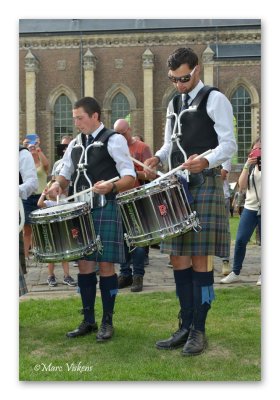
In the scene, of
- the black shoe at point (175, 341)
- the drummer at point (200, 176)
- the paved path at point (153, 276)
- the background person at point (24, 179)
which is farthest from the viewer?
the paved path at point (153, 276)

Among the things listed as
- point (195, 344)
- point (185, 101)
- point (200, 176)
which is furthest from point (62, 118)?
point (195, 344)

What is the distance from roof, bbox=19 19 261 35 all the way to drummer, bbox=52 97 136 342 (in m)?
0.65

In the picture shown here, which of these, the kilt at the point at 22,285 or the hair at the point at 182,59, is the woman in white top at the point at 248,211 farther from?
the kilt at the point at 22,285

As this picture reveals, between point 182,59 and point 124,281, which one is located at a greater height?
point 182,59

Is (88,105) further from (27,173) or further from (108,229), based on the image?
(108,229)

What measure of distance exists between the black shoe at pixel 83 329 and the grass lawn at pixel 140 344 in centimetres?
6

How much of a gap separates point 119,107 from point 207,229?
1.58m

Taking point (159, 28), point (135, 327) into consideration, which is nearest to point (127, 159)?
point (159, 28)

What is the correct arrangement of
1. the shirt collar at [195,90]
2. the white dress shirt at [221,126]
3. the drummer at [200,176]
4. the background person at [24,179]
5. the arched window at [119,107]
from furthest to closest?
the arched window at [119,107]
the background person at [24,179]
the shirt collar at [195,90]
the drummer at [200,176]
the white dress shirt at [221,126]

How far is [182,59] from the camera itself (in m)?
5.08

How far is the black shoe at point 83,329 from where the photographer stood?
18.8 feet

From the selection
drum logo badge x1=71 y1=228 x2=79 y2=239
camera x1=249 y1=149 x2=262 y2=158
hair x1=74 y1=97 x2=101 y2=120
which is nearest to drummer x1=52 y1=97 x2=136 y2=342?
hair x1=74 y1=97 x2=101 y2=120

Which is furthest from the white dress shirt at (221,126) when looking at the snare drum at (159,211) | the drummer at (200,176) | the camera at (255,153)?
the camera at (255,153)

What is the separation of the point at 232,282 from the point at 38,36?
2.80 metres
